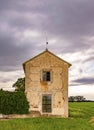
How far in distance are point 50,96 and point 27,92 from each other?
2.63 metres

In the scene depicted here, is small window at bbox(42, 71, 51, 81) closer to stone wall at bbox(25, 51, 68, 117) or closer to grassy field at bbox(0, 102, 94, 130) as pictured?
stone wall at bbox(25, 51, 68, 117)

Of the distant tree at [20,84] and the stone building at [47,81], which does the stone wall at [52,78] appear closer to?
the stone building at [47,81]

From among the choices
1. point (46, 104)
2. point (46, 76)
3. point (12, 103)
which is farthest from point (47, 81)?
point (12, 103)

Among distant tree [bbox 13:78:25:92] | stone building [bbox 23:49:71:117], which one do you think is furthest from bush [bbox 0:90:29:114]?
distant tree [bbox 13:78:25:92]

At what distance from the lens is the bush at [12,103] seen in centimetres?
4069

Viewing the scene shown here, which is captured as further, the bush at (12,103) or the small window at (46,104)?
the small window at (46,104)

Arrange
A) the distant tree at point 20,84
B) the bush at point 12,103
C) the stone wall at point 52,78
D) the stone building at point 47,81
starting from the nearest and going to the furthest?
the bush at point 12,103 → the stone building at point 47,81 → the stone wall at point 52,78 → the distant tree at point 20,84

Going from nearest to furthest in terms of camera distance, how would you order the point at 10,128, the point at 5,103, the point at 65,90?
the point at 10,128
the point at 5,103
the point at 65,90

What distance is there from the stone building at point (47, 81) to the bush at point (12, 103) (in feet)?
4.67

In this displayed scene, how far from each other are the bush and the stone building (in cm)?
142

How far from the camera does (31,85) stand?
142 feet

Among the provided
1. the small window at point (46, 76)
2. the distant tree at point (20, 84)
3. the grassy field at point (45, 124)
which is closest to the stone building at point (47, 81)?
the small window at point (46, 76)

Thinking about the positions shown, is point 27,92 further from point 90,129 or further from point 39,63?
point 90,129

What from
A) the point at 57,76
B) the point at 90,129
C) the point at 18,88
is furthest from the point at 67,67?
the point at 90,129
